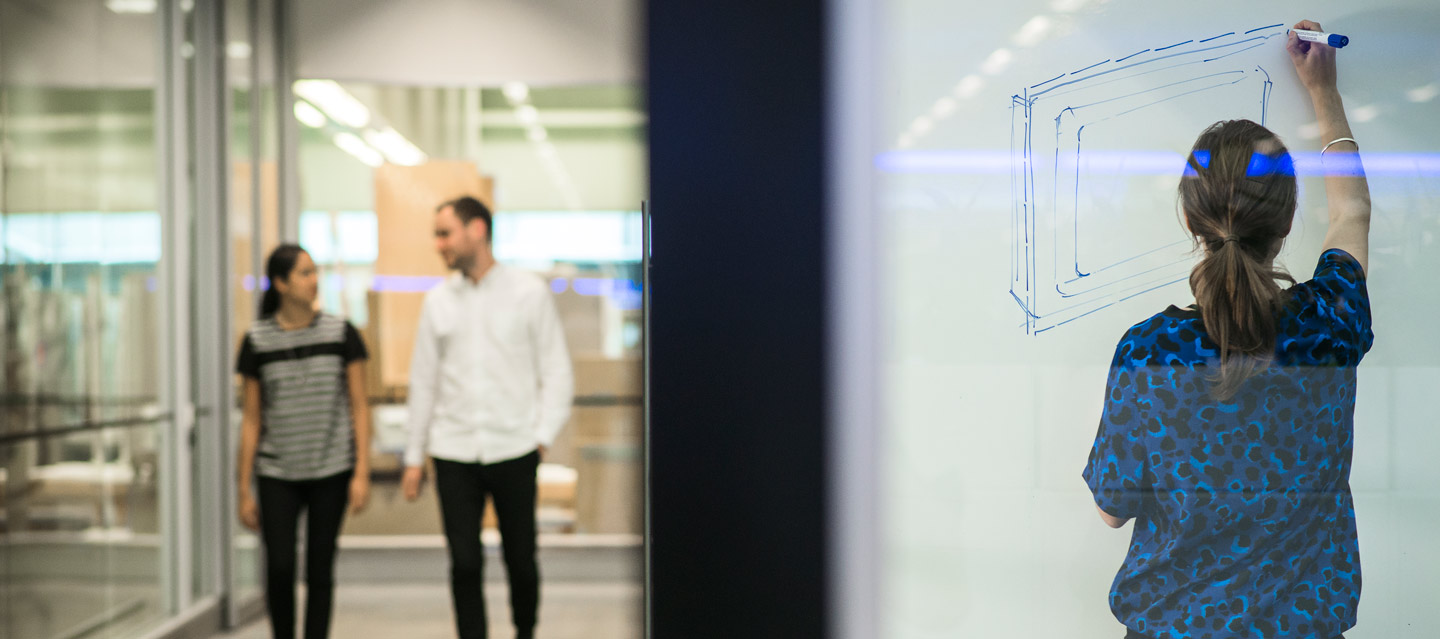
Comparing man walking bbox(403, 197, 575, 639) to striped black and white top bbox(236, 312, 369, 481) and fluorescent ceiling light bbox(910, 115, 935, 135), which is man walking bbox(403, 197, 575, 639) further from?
fluorescent ceiling light bbox(910, 115, 935, 135)

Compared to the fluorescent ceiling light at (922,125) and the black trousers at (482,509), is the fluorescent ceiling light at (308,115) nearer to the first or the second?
the black trousers at (482,509)

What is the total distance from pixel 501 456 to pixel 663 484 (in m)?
1.83

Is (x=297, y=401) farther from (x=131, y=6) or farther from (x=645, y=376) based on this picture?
(x=645, y=376)

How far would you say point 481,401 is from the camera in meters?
3.26

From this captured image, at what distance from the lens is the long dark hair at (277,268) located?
3309 millimetres

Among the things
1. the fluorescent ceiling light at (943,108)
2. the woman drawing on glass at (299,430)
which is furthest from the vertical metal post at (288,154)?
the fluorescent ceiling light at (943,108)

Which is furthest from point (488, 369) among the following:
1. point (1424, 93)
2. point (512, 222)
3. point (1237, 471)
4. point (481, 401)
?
point (1424, 93)

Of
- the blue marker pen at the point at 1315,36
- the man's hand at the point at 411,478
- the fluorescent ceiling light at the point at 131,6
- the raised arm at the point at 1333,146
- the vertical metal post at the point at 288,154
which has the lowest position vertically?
the man's hand at the point at 411,478

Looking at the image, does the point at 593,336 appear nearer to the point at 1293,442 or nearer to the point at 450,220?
the point at 450,220

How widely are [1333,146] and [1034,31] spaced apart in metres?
0.51

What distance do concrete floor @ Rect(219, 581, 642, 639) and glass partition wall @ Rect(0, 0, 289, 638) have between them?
491 millimetres

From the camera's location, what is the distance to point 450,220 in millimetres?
3348

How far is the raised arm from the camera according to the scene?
4.83 feet

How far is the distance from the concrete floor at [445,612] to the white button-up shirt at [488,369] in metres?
1.25
